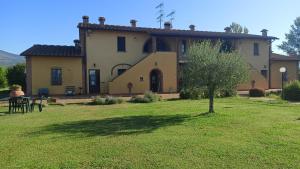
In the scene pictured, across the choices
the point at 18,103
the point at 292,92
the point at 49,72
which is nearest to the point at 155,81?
the point at 49,72

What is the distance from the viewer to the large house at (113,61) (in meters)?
26.7

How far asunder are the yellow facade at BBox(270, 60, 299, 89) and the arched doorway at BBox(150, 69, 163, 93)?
1395 cm

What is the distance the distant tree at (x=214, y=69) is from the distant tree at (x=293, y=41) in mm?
64809

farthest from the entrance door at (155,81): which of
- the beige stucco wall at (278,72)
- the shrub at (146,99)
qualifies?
the beige stucco wall at (278,72)

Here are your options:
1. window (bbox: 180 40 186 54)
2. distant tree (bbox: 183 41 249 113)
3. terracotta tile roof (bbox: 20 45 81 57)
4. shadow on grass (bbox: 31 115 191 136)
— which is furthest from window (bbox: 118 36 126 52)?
shadow on grass (bbox: 31 115 191 136)

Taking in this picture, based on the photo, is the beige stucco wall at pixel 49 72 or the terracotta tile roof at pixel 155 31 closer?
the beige stucco wall at pixel 49 72

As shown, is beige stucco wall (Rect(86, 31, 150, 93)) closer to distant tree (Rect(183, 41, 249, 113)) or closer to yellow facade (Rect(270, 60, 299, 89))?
yellow facade (Rect(270, 60, 299, 89))

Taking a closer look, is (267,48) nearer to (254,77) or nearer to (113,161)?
(254,77)

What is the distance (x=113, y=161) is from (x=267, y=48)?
105 ft

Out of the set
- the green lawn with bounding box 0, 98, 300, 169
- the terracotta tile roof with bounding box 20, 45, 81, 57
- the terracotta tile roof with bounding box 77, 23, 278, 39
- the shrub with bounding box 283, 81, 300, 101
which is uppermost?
the terracotta tile roof with bounding box 77, 23, 278, 39

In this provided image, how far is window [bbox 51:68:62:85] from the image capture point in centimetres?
2699

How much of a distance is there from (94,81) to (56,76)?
127 inches

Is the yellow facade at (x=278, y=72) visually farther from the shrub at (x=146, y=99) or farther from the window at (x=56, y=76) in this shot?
the window at (x=56, y=76)

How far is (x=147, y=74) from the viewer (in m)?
28.2
